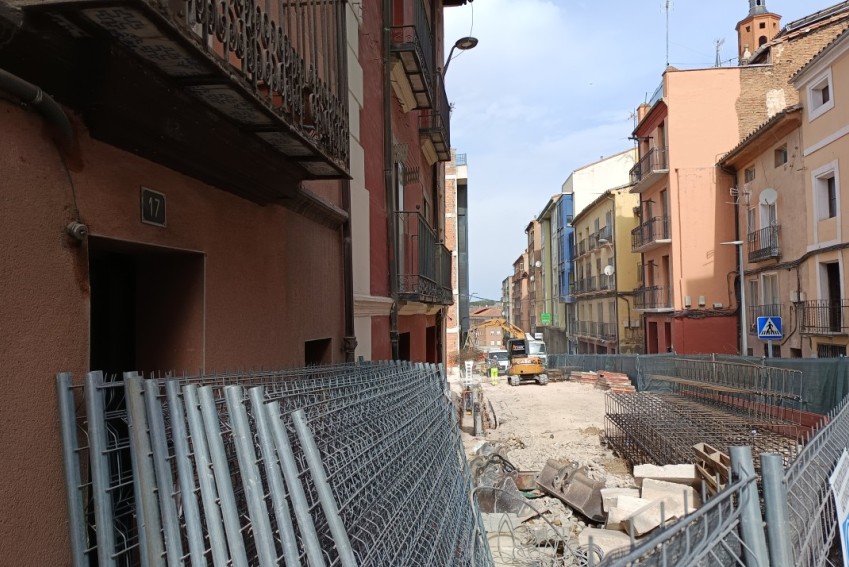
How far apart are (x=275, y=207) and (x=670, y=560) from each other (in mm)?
3491

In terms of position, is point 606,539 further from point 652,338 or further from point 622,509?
point 652,338

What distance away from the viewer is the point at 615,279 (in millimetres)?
35125

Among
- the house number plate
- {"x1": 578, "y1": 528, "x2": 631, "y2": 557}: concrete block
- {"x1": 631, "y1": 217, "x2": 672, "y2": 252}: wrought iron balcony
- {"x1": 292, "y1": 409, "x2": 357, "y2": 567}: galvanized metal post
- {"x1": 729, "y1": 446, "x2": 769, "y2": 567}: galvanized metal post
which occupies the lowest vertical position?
{"x1": 578, "y1": 528, "x2": 631, "y2": 557}: concrete block

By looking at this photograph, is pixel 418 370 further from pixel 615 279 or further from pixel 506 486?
pixel 615 279

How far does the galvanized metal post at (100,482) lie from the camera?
212cm

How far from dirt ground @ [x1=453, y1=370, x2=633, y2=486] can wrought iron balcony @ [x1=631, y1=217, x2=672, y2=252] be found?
7.03m

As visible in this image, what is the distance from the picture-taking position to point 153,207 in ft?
9.91

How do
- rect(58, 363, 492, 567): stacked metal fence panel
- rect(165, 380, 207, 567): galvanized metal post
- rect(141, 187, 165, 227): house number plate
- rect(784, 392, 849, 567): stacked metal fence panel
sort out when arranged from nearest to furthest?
rect(58, 363, 492, 567): stacked metal fence panel
rect(165, 380, 207, 567): galvanized metal post
rect(784, 392, 849, 567): stacked metal fence panel
rect(141, 187, 165, 227): house number plate

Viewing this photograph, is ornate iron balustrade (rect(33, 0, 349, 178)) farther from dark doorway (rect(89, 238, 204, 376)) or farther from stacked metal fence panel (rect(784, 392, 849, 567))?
stacked metal fence panel (rect(784, 392, 849, 567))

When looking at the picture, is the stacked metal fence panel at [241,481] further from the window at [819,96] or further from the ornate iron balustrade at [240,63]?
the window at [819,96]

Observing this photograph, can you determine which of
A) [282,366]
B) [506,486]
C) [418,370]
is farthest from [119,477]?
[506,486]

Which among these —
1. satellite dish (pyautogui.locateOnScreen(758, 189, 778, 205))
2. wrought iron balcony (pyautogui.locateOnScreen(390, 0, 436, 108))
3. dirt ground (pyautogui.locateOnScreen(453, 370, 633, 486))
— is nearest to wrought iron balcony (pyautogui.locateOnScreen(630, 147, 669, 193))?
satellite dish (pyautogui.locateOnScreen(758, 189, 778, 205))

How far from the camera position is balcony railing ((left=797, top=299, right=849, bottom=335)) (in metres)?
16.5

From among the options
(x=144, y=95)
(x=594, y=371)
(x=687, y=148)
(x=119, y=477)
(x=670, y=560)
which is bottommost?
(x=594, y=371)
